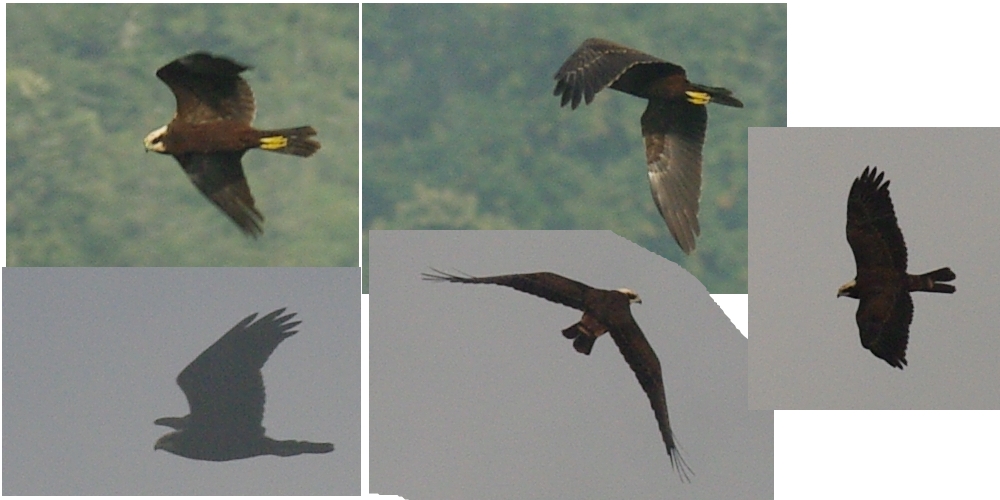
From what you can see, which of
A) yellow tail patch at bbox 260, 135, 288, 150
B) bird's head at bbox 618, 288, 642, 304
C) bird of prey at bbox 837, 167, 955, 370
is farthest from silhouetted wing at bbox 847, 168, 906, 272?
yellow tail patch at bbox 260, 135, 288, 150

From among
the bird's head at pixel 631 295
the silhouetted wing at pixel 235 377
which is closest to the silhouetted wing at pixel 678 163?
the bird's head at pixel 631 295

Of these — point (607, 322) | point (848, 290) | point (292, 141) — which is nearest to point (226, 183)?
point (292, 141)

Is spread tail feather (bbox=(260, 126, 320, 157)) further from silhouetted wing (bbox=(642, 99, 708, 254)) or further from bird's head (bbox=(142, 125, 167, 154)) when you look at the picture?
silhouetted wing (bbox=(642, 99, 708, 254))

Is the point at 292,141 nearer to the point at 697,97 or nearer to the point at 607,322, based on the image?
the point at 607,322

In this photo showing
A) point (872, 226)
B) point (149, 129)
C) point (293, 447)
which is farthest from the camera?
point (149, 129)

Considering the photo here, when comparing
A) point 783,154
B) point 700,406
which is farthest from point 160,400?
point 783,154

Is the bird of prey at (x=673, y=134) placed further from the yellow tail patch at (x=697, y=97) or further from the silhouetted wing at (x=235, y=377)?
the silhouetted wing at (x=235, y=377)
